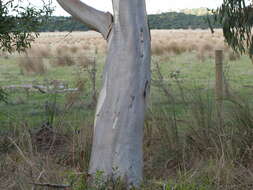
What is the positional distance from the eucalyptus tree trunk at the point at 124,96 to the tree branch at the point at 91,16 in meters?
0.05

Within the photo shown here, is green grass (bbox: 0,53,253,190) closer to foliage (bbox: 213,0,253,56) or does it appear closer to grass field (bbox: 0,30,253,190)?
grass field (bbox: 0,30,253,190)

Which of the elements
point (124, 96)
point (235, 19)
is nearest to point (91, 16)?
point (124, 96)

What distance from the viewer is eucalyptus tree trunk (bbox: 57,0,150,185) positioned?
15.9ft

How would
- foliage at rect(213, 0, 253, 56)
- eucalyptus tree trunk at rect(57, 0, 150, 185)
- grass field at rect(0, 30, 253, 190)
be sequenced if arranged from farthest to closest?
foliage at rect(213, 0, 253, 56), grass field at rect(0, 30, 253, 190), eucalyptus tree trunk at rect(57, 0, 150, 185)

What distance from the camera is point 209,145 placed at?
6062 mm

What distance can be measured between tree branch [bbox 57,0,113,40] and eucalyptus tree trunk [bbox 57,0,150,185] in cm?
5

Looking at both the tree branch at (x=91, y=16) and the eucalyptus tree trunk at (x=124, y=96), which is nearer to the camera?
the eucalyptus tree trunk at (x=124, y=96)

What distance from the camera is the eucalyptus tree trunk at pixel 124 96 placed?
191 inches

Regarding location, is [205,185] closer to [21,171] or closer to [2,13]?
[21,171]

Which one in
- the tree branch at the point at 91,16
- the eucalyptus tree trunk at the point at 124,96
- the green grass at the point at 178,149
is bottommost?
the green grass at the point at 178,149

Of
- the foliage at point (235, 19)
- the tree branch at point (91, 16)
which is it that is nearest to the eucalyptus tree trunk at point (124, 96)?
the tree branch at point (91, 16)

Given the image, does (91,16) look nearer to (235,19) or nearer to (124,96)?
(124,96)

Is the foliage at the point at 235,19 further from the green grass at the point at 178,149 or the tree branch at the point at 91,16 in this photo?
the tree branch at the point at 91,16

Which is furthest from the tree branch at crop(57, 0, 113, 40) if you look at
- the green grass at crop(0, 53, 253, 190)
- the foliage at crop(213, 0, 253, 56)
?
the foliage at crop(213, 0, 253, 56)
